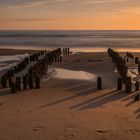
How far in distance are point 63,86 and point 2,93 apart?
324cm

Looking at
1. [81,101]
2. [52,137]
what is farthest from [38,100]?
[52,137]

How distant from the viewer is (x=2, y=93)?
1591 centimetres

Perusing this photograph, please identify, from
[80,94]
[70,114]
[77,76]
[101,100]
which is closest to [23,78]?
[80,94]

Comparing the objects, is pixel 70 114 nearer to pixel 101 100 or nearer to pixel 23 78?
pixel 101 100

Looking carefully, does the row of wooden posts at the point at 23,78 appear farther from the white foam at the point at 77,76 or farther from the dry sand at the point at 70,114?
the white foam at the point at 77,76

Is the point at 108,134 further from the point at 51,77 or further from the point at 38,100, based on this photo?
the point at 51,77

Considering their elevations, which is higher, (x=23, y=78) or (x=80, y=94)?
(x=23, y=78)

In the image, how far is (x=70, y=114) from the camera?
11.4 meters

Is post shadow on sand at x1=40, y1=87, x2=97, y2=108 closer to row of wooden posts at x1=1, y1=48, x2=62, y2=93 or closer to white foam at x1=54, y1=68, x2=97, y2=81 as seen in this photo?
row of wooden posts at x1=1, y1=48, x2=62, y2=93

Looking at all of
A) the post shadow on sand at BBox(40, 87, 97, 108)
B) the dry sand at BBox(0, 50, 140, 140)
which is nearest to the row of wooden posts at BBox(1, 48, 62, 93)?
the dry sand at BBox(0, 50, 140, 140)

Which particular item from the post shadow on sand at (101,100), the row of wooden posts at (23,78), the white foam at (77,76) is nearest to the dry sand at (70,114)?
the post shadow on sand at (101,100)

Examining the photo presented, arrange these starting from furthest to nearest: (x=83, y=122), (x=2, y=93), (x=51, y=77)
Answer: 1. (x=51, y=77)
2. (x=2, y=93)
3. (x=83, y=122)

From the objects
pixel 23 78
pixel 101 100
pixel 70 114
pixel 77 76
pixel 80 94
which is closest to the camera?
pixel 70 114

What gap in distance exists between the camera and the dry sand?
9.34 metres
